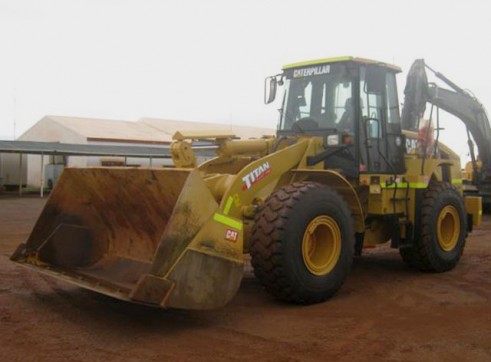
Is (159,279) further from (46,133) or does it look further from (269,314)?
(46,133)

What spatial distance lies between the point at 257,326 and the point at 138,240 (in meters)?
1.83

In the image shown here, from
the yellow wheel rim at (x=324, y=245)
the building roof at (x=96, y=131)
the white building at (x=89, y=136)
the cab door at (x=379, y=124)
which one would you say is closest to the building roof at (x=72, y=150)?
the white building at (x=89, y=136)

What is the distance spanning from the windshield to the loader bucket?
2.44 metres

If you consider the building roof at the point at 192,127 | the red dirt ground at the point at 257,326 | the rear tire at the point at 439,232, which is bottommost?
the red dirt ground at the point at 257,326

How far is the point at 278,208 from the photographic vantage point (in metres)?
5.76

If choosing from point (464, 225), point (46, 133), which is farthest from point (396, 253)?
point (46, 133)

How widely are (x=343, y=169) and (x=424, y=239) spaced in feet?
5.01

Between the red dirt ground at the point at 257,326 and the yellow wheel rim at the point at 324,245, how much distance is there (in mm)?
400

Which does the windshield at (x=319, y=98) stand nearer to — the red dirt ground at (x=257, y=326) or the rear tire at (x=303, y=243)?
the rear tire at (x=303, y=243)

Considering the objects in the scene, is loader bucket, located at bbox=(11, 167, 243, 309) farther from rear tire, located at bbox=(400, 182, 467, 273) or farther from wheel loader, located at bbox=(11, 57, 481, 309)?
rear tire, located at bbox=(400, 182, 467, 273)

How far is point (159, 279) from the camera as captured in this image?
4.80m

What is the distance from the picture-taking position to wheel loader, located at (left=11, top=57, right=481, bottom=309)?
5215 millimetres

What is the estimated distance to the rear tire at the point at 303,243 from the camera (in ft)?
18.6

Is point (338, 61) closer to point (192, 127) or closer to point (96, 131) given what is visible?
point (96, 131)
